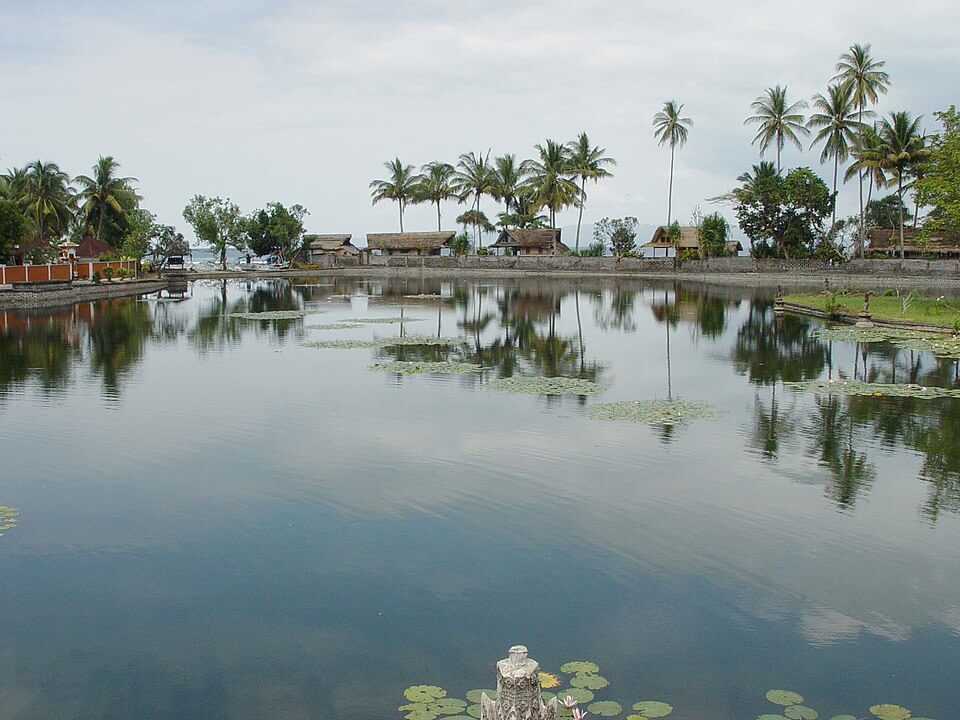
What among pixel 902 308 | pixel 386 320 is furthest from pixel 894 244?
pixel 386 320

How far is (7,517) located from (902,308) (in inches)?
1058

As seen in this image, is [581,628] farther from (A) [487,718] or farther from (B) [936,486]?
(B) [936,486]

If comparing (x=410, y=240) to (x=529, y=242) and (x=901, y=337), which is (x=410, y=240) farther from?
(x=901, y=337)

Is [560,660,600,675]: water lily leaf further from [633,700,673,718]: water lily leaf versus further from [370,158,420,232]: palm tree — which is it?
[370,158,420,232]: palm tree

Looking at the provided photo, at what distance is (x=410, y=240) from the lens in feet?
300

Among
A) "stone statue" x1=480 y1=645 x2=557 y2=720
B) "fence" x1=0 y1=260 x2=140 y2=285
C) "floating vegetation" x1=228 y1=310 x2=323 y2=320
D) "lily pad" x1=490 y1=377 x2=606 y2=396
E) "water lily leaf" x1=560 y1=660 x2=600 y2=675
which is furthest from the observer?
"fence" x1=0 y1=260 x2=140 y2=285

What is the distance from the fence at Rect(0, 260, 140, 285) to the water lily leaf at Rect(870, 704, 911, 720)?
133ft

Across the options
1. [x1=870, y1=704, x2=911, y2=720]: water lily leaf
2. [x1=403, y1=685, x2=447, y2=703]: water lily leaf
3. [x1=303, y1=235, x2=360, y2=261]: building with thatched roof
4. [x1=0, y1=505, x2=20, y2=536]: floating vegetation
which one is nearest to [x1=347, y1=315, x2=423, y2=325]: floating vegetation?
[x1=0, y1=505, x2=20, y2=536]: floating vegetation

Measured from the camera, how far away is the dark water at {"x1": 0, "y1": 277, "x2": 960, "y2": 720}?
623 centimetres

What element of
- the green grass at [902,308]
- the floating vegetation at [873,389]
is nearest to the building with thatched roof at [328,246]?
Answer: the green grass at [902,308]

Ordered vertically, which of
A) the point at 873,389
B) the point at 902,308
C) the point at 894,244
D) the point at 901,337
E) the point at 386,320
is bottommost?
the point at 873,389

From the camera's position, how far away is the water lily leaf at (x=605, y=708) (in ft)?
18.6

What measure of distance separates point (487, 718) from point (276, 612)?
3.31 metres

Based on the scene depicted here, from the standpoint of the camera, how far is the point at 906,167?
61938 mm
